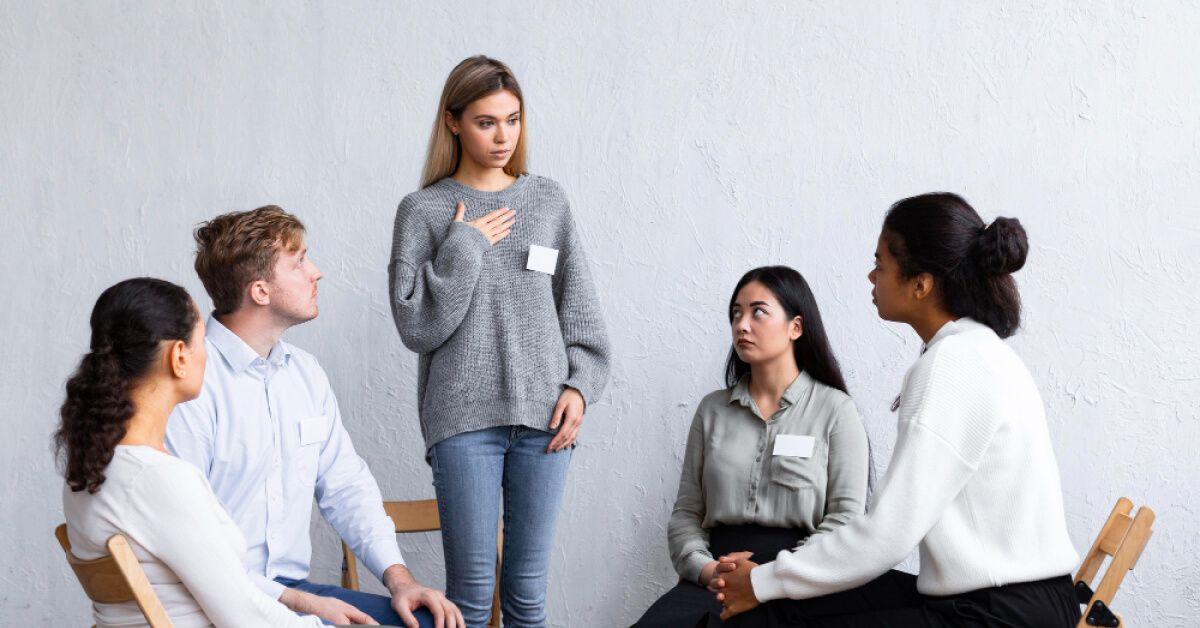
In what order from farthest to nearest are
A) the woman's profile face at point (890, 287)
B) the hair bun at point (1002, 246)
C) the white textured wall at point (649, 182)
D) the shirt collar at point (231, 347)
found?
the white textured wall at point (649, 182)
the shirt collar at point (231, 347)
the woman's profile face at point (890, 287)
the hair bun at point (1002, 246)

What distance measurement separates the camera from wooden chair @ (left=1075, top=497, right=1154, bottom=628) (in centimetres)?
154

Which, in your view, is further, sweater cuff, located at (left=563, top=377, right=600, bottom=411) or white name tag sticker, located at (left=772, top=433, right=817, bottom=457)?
white name tag sticker, located at (left=772, top=433, right=817, bottom=457)

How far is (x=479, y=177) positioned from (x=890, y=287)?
984 mm

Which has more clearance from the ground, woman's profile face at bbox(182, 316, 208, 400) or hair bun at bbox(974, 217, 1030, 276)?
hair bun at bbox(974, 217, 1030, 276)

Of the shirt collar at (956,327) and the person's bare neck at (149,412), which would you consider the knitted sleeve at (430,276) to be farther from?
the shirt collar at (956,327)

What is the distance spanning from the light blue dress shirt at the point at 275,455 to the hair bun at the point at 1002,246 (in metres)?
1.22

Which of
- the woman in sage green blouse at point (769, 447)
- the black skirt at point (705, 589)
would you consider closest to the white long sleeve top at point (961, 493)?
the black skirt at point (705, 589)

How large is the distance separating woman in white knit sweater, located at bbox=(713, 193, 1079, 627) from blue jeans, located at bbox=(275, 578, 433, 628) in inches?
22.6

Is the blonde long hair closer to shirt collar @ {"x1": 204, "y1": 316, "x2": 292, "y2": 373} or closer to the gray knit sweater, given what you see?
the gray knit sweater

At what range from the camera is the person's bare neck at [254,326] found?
6.52 feet

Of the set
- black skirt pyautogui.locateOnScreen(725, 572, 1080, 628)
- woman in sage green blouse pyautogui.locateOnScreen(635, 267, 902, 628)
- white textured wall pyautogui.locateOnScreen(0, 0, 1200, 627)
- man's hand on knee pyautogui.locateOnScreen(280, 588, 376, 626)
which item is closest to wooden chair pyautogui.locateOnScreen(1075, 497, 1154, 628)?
black skirt pyautogui.locateOnScreen(725, 572, 1080, 628)

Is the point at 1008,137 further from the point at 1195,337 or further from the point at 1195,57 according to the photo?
the point at 1195,337

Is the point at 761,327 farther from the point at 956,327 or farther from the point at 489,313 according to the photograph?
the point at 956,327

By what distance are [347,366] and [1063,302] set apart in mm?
2013
